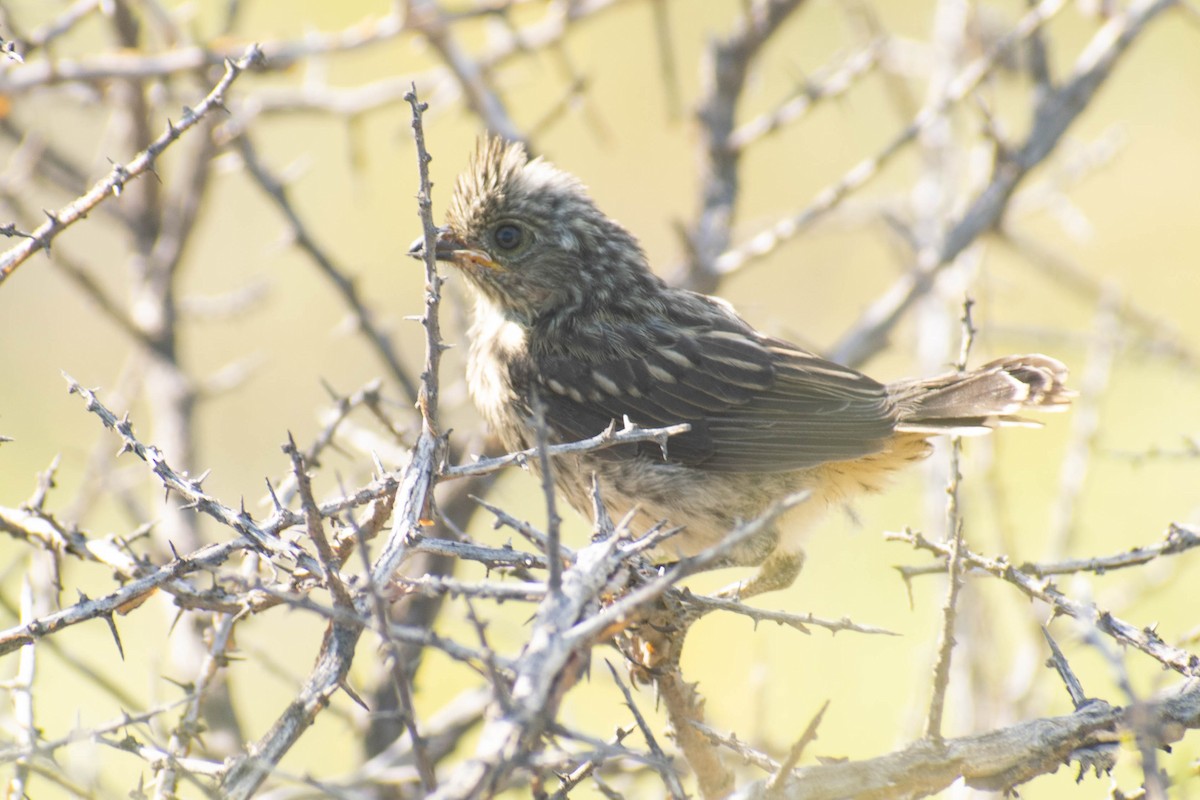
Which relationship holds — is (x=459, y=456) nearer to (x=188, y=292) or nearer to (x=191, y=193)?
(x=191, y=193)

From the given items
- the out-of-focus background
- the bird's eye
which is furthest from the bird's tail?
the bird's eye

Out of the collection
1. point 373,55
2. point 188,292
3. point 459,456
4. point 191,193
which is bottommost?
point 459,456

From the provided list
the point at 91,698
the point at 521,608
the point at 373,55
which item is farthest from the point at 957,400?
the point at 373,55

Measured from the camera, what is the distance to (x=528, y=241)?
4.95 meters

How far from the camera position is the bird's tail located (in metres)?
4.29

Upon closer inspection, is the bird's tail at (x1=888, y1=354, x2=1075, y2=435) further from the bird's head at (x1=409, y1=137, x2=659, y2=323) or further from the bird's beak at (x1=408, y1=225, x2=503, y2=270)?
the bird's beak at (x1=408, y1=225, x2=503, y2=270)

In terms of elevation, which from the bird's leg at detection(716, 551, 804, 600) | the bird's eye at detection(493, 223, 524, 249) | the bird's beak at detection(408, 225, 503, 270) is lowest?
the bird's leg at detection(716, 551, 804, 600)

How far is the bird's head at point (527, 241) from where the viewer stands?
15.8 feet

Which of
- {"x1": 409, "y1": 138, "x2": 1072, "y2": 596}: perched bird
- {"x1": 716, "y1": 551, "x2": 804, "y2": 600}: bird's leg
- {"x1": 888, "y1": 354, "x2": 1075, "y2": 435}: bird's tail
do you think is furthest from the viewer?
{"x1": 716, "y1": 551, "x2": 804, "y2": 600}: bird's leg

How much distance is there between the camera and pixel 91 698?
7605mm

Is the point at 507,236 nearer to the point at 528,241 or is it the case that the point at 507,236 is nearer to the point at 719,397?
the point at 528,241

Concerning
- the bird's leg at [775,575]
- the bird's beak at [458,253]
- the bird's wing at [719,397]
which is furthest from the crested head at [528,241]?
the bird's leg at [775,575]

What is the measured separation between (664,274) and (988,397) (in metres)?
2.33

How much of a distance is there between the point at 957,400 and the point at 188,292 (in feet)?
26.6
